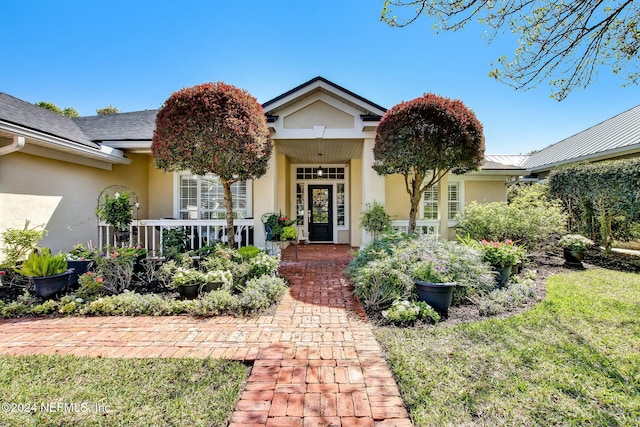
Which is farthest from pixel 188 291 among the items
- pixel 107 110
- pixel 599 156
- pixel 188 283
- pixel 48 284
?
pixel 107 110

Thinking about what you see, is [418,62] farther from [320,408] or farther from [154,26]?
[320,408]

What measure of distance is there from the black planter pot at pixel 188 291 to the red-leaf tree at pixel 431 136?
16.2 ft

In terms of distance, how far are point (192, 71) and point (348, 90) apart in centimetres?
550

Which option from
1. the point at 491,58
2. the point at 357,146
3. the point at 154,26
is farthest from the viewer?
the point at 357,146

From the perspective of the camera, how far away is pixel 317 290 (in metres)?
5.45

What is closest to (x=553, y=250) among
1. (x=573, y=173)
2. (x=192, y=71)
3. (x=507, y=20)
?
(x=573, y=173)

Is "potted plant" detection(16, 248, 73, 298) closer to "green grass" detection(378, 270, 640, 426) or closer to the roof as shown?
"green grass" detection(378, 270, 640, 426)

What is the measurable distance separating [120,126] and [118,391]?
9.28m

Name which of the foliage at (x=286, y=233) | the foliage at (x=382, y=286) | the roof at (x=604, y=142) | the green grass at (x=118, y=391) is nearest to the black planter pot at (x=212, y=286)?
the green grass at (x=118, y=391)

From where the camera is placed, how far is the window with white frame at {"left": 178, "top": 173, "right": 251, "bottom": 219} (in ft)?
29.3

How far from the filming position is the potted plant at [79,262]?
559cm

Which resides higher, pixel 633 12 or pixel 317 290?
pixel 633 12

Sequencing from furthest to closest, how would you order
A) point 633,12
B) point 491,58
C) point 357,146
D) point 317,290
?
point 357,146 → point 317,290 → point 491,58 → point 633,12

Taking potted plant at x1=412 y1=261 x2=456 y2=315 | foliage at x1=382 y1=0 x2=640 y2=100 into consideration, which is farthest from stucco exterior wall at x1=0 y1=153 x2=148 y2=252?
potted plant at x1=412 y1=261 x2=456 y2=315
